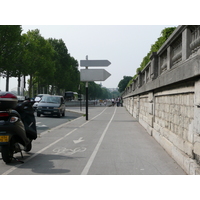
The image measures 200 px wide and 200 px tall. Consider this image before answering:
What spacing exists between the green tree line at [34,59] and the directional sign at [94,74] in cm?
1990

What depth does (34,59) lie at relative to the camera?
56.6m

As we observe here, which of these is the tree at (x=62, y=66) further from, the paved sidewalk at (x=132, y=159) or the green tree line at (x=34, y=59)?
the paved sidewalk at (x=132, y=159)

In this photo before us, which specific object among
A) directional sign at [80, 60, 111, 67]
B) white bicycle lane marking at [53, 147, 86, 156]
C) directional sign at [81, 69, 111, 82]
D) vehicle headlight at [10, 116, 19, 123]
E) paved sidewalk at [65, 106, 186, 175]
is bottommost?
white bicycle lane marking at [53, 147, 86, 156]

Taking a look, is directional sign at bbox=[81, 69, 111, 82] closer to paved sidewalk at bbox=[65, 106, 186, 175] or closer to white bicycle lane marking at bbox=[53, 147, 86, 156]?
paved sidewalk at bbox=[65, 106, 186, 175]

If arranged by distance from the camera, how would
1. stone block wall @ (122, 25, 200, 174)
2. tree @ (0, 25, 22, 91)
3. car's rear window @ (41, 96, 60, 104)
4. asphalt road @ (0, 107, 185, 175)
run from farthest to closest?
tree @ (0, 25, 22, 91)
car's rear window @ (41, 96, 60, 104)
asphalt road @ (0, 107, 185, 175)
stone block wall @ (122, 25, 200, 174)

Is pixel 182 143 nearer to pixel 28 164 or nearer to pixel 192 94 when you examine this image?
pixel 192 94

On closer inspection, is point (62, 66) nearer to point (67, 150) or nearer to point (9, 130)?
point (67, 150)

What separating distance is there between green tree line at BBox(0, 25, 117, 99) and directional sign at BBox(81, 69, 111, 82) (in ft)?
65.3

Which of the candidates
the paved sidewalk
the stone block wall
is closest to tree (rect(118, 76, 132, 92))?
the paved sidewalk

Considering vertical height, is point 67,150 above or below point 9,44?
below

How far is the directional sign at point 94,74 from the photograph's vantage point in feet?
65.6

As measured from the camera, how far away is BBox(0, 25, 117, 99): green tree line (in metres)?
38.5

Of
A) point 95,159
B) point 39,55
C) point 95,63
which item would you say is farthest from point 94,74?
point 39,55

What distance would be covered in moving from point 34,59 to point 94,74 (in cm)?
3848
